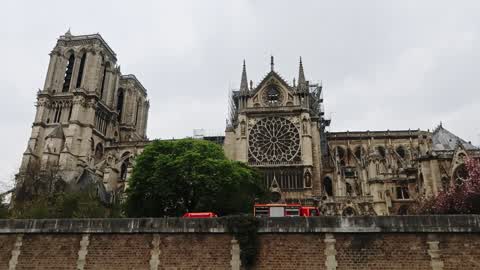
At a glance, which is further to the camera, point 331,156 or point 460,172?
point 331,156

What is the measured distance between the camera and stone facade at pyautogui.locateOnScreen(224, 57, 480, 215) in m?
36.5

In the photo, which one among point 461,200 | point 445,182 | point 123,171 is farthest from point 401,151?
point 123,171

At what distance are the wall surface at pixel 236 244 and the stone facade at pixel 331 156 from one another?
22.7 meters

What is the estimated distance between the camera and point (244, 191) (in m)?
30.9

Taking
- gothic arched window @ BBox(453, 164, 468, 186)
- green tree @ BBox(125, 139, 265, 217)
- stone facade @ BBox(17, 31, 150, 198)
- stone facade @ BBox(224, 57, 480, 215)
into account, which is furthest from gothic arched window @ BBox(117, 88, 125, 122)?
gothic arched window @ BBox(453, 164, 468, 186)

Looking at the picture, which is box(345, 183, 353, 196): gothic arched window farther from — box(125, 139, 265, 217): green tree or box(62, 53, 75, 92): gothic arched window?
box(62, 53, 75, 92): gothic arched window

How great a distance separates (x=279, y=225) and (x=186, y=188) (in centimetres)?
1561

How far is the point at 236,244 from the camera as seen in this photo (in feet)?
45.1

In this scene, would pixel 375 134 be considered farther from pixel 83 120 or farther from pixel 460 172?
pixel 83 120

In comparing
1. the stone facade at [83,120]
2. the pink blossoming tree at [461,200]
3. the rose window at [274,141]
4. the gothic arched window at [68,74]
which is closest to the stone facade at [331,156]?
the rose window at [274,141]

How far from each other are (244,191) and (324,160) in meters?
19.7

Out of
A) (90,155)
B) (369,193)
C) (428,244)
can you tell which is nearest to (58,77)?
(90,155)

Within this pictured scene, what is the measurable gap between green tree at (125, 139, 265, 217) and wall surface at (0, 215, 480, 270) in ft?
41.5

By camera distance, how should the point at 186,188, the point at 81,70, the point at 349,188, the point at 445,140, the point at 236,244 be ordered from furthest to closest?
the point at 81,70, the point at 445,140, the point at 349,188, the point at 186,188, the point at 236,244
